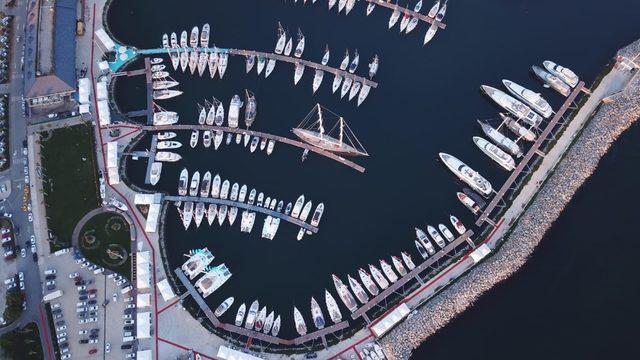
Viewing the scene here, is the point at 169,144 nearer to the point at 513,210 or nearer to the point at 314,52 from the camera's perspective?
the point at 314,52

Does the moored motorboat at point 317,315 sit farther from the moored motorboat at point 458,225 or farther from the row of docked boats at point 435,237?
the moored motorboat at point 458,225

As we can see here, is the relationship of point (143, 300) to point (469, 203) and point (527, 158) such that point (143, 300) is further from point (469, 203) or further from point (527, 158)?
point (527, 158)

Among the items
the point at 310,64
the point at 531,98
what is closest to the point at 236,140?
the point at 310,64

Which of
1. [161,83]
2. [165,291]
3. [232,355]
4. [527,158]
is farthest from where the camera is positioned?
[161,83]

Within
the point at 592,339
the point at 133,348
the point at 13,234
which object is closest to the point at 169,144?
the point at 13,234

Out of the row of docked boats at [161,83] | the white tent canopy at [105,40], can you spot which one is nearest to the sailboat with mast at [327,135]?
the row of docked boats at [161,83]

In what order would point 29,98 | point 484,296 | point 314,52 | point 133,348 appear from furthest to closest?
1. point 314,52
2. point 29,98
3. point 484,296
4. point 133,348
